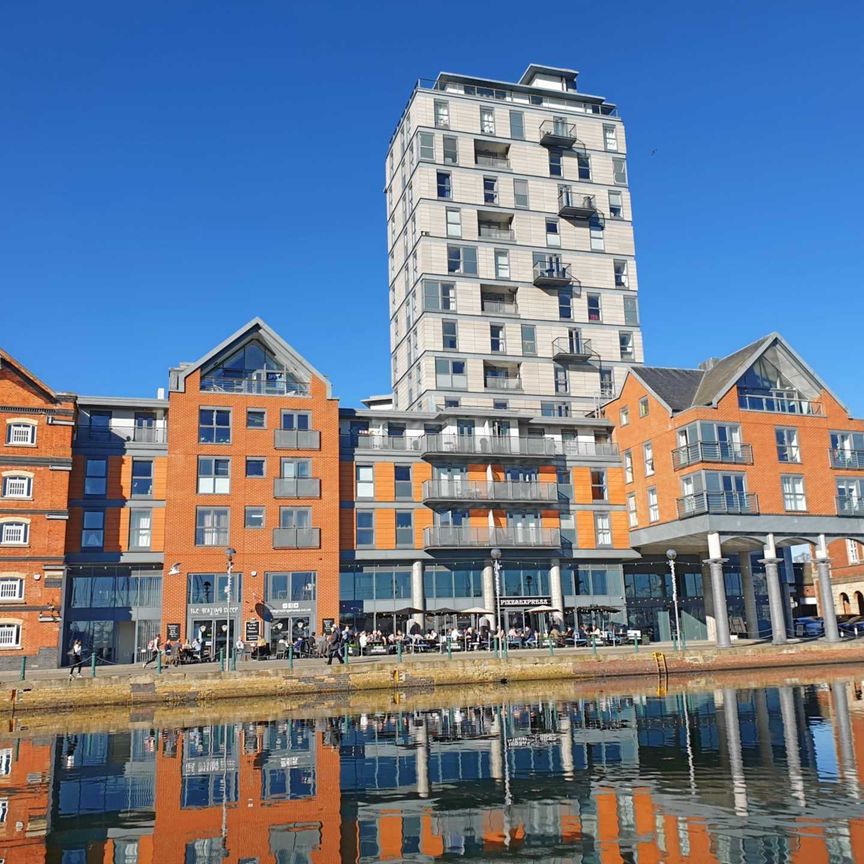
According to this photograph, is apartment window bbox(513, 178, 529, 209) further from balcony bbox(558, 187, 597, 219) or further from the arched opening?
the arched opening

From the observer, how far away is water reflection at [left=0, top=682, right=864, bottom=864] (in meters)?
14.9

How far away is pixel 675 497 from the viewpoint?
175ft

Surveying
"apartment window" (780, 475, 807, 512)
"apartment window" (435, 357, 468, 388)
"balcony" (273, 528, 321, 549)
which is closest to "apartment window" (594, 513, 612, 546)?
"apartment window" (780, 475, 807, 512)

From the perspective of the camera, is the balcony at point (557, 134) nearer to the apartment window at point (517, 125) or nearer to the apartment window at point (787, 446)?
the apartment window at point (517, 125)

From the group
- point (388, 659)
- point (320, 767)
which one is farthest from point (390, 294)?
point (320, 767)

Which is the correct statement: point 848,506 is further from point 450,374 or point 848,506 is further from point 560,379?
point 450,374

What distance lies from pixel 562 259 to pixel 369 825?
2361 inches

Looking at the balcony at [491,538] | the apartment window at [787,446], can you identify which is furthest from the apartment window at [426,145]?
the apartment window at [787,446]

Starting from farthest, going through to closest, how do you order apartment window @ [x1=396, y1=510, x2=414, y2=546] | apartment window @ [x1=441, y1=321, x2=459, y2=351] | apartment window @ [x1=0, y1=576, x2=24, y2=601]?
apartment window @ [x1=441, y1=321, x2=459, y2=351]
apartment window @ [x1=396, y1=510, x2=414, y2=546]
apartment window @ [x1=0, y1=576, x2=24, y2=601]

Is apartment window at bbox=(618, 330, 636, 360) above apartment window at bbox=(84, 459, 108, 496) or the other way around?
above

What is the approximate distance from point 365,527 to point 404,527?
244 cm

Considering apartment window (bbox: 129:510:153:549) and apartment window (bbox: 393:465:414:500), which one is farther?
apartment window (bbox: 393:465:414:500)

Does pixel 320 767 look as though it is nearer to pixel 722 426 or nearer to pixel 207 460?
pixel 207 460

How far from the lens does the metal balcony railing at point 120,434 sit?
1954 inches
